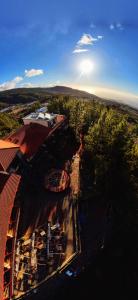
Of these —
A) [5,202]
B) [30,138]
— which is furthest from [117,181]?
[30,138]

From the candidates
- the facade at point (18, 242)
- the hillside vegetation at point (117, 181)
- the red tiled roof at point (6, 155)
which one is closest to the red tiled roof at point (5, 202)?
the facade at point (18, 242)

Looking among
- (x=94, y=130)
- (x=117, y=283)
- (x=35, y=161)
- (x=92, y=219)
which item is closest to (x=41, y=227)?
(x=92, y=219)

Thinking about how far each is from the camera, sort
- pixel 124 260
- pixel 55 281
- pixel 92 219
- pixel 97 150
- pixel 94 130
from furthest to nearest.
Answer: pixel 94 130, pixel 97 150, pixel 92 219, pixel 124 260, pixel 55 281

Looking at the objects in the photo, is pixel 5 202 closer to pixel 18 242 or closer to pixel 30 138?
pixel 18 242

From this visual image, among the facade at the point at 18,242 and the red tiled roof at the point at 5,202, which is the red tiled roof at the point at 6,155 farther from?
the red tiled roof at the point at 5,202

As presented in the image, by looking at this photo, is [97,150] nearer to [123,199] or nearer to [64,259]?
[123,199]

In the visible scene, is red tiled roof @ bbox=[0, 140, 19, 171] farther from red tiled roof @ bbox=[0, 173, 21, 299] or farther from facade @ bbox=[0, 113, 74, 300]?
red tiled roof @ bbox=[0, 173, 21, 299]

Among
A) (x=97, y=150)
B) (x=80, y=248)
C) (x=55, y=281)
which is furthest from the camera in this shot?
(x=97, y=150)

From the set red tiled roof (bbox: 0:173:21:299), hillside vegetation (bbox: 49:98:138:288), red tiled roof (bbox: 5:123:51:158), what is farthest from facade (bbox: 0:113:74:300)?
hillside vegetation (bbox: 49:98:138:288)
